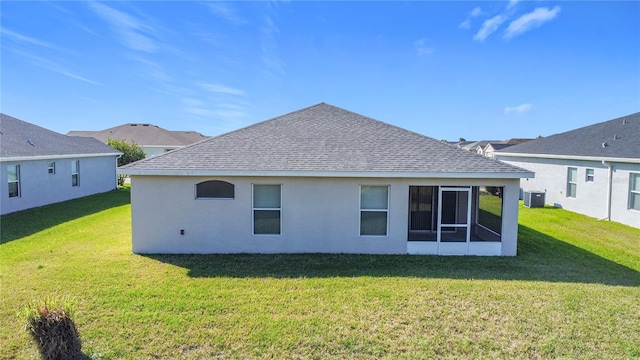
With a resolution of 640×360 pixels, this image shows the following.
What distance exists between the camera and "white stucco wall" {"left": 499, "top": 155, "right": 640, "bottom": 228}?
14.7 meters

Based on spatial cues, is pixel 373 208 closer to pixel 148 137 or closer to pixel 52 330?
pixel 52 330

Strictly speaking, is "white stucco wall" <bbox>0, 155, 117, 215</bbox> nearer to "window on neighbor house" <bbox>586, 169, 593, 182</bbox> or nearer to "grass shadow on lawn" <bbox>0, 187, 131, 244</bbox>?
"grass shadow on lawn" <bbox>0, 187, 131, 244</bbox>

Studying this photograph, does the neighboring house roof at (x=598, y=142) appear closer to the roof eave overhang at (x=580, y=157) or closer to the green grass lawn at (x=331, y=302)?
the roof eave overhang at (x=580, y=157)

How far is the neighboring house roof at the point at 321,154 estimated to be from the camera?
9.41 m

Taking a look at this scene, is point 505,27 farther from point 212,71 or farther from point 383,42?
point 212,71

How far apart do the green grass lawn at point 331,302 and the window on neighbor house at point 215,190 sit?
177 centimetres

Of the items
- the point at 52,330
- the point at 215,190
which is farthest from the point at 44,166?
the point at 52,330

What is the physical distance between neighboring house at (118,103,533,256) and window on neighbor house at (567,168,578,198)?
11.6 metres

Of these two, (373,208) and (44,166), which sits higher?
A: (44,166)

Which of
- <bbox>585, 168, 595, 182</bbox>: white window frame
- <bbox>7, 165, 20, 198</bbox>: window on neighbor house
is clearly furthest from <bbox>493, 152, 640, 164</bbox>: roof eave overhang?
<bbox>7, 165, 20, 198</bbox>: window on neighbor house

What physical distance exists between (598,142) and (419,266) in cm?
1583

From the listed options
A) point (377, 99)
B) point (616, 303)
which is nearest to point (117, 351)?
point (616, 303)

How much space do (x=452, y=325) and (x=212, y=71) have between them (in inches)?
718

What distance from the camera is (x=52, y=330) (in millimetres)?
4617
